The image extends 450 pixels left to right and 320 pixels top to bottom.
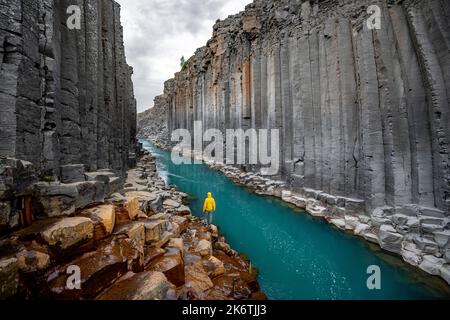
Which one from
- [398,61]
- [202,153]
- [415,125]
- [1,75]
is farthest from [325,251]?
[202,153]

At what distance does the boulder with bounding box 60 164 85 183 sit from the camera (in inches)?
251

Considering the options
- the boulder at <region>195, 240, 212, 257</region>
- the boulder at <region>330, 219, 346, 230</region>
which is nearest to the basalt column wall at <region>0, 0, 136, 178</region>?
the boulder at <region>195, 240, 212, 257</region>

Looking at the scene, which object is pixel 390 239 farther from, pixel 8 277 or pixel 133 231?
pixel 8 277

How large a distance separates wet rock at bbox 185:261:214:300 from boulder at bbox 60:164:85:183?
4.15m

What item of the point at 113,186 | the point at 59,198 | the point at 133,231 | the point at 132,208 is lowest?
the point at 133,231

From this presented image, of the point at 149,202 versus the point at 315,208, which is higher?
the point at 149,202

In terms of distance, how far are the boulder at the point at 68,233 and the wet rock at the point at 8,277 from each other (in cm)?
68

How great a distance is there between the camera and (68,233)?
4.18 meters

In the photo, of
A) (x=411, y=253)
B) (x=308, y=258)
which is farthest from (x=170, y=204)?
(x=411, y=253)

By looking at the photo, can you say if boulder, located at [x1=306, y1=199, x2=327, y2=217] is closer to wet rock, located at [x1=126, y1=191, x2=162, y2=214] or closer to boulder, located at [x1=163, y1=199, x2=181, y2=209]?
boulder, located at [x1=163, y1=199, x2=181, y2=209]

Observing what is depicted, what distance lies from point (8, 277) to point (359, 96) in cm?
1344

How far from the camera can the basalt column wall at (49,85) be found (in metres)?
4.73

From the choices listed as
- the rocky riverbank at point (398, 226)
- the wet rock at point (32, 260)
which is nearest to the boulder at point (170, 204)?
the wet rock at point (32, 260)

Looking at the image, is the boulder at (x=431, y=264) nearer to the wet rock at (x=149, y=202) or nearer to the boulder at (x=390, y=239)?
the boulder at (x=390, y=239)
